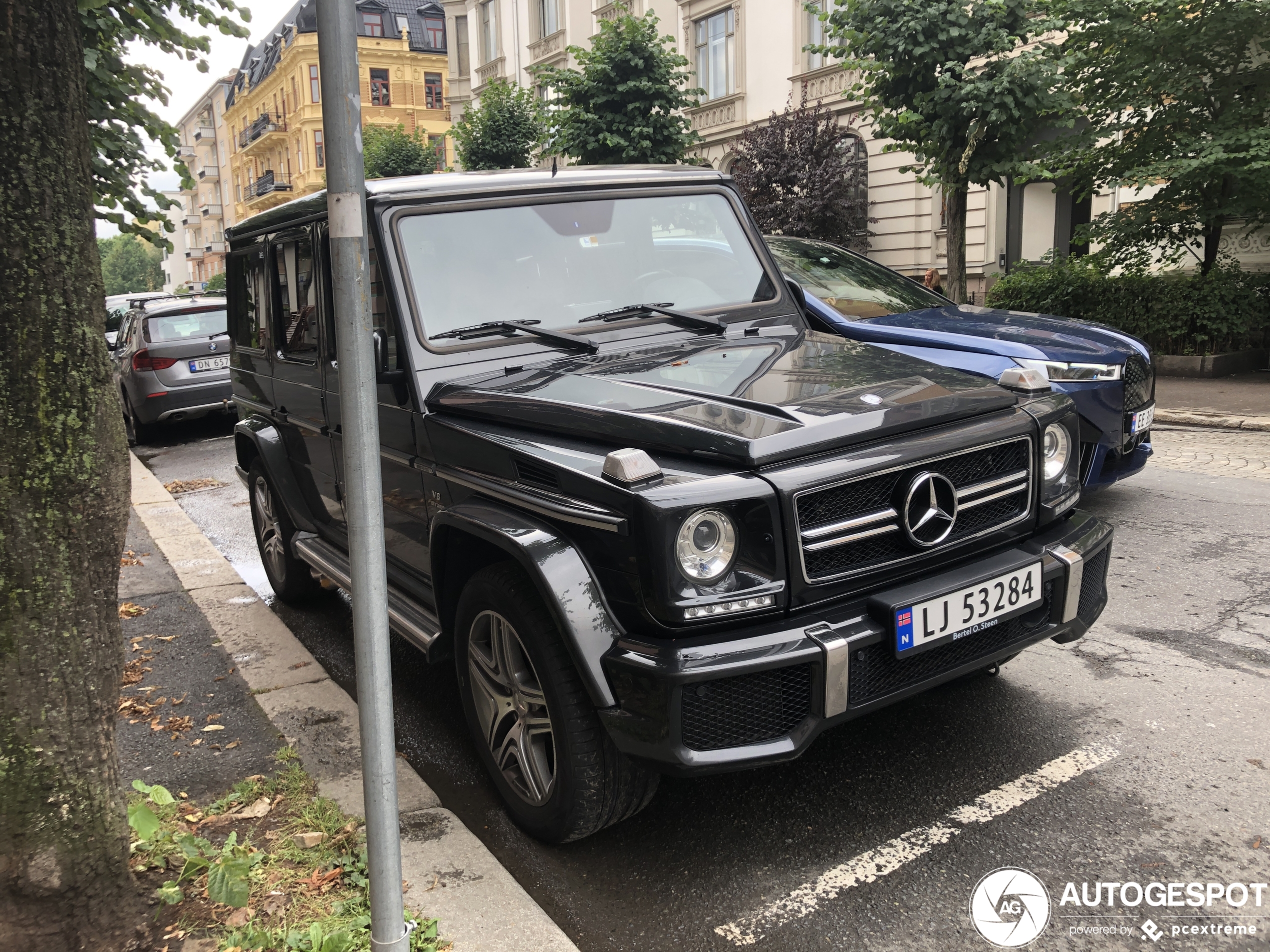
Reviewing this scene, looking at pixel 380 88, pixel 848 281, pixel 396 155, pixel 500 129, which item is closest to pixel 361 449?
pixel 848 281

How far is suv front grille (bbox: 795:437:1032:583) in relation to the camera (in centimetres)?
265

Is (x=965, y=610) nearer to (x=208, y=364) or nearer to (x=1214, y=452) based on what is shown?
(x=1214, y=452)

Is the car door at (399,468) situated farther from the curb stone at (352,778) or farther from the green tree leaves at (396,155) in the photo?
the green tree leaves at (396,155)

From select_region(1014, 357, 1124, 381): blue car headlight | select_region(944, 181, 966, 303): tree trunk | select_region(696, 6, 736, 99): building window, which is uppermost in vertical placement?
select_region(696, 6, 736, 99): building window

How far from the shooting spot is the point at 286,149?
6800 cm

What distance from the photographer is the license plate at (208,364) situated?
41.2 feet

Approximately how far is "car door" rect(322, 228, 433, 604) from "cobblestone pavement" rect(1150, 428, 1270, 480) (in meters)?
6.17

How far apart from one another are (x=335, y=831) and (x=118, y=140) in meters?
5.74

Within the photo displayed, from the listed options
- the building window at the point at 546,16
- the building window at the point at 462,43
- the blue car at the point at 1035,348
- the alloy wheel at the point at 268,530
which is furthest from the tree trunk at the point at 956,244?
the building window at the point at 462,43

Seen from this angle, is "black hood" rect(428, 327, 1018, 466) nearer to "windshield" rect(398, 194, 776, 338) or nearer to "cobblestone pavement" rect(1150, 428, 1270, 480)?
"windshield" rect(398, 194, 776, 338)

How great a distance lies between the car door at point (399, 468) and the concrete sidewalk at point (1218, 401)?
8.62 m

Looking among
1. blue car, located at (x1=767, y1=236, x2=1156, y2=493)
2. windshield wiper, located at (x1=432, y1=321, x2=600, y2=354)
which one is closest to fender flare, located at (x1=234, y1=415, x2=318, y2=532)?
windshield wiper, located at (x1=432, y1=321, x2=600, y2=354)

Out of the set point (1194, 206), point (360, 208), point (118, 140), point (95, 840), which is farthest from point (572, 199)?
point (1194, 206)

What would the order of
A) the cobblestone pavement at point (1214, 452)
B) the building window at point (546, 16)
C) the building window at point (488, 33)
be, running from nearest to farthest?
the cobblestone pavement at point (1214, 452) < the building window at point (546, 16) < the building window at point (488, 33)
